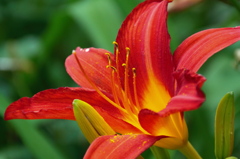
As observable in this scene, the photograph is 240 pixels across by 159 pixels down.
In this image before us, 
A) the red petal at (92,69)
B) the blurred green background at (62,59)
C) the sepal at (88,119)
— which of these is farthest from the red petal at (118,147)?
the blurred green background at (62,59)

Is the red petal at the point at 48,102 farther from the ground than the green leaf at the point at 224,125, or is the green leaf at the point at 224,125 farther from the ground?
the red petal at the point at 48,102

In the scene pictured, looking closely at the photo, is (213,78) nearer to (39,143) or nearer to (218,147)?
(39,143)

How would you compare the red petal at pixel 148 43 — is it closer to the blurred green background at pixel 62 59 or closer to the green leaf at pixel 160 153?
the green leaf at pixel 160 153

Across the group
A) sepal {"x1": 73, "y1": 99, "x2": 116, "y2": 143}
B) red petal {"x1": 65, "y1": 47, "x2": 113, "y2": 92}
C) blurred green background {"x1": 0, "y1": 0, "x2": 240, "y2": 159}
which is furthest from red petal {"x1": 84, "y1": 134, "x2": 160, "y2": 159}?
blurred green background {"x1": 0, "y1": 0, "x2": 240, "y2": 159}

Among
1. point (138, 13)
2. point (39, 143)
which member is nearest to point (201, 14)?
point (39, 143)

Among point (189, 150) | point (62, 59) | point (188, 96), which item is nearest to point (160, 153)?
point (189, 150)

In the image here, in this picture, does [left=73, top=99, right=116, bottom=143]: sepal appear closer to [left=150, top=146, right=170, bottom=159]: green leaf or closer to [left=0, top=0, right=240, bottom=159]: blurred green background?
[left=150, top=146, right=170, bottom=159]: green leaf
